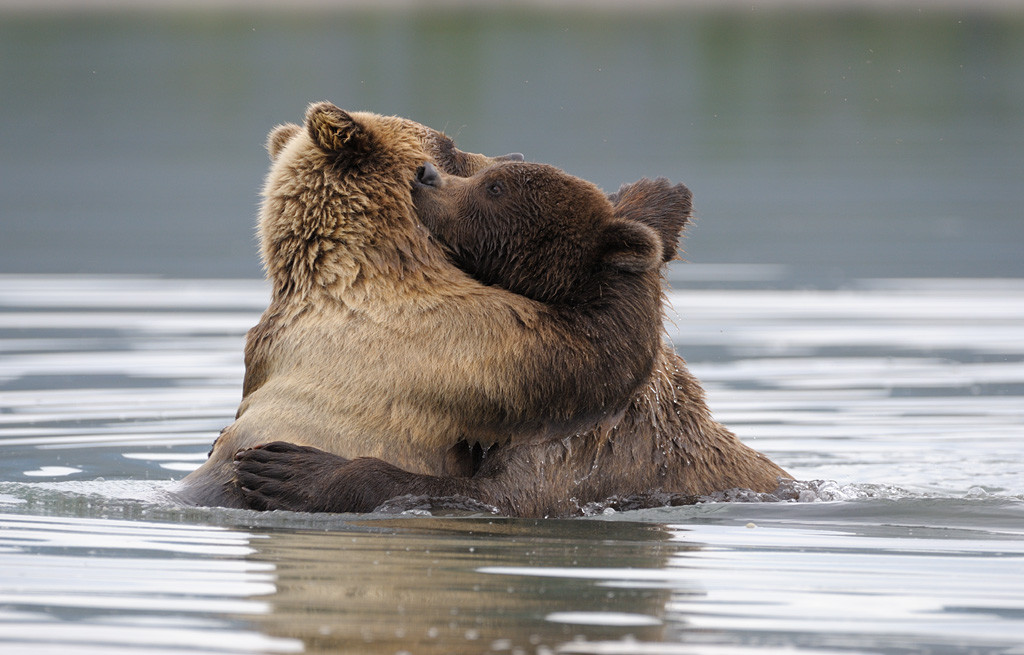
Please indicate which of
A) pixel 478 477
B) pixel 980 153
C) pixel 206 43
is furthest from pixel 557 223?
pixel 206 43

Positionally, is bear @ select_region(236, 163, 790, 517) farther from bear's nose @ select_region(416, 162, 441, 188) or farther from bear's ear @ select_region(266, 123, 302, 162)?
bear's ear @ select_region(266, 123, 302, 162)

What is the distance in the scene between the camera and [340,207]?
20.9ft

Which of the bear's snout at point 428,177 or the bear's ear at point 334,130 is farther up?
the bear's ear at point 334,130

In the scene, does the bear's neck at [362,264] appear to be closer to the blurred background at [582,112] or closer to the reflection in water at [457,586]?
the reflection in water at [457,586]

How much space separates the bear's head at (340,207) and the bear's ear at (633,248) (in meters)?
0.72

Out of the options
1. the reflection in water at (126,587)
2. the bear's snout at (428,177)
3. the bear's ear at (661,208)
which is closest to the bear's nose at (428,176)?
the bear's snout at (428,177)

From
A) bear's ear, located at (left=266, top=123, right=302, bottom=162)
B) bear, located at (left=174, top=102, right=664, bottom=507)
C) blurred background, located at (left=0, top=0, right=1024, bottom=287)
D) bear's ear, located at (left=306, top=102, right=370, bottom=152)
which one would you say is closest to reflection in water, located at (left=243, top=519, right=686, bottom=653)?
bear, located at (left=174, top=102, right=664, bottom=507)

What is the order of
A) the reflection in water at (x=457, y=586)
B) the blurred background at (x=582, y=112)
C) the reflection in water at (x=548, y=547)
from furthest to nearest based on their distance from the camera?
the blurred background at (x=582, y=112), the reflection in water at (x=548, y=547), the reflection in water at (x=457, y=586)

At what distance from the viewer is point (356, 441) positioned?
6.11m

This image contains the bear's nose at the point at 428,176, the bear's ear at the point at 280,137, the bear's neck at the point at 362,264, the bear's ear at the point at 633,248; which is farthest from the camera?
the bear's ear at the point at 280,137

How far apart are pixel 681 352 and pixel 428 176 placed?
6117mm

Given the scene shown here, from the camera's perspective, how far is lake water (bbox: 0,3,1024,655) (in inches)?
187

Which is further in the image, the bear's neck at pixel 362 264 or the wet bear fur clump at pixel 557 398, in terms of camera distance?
the bear's neck at pixel 362 264

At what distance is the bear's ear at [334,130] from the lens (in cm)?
632
